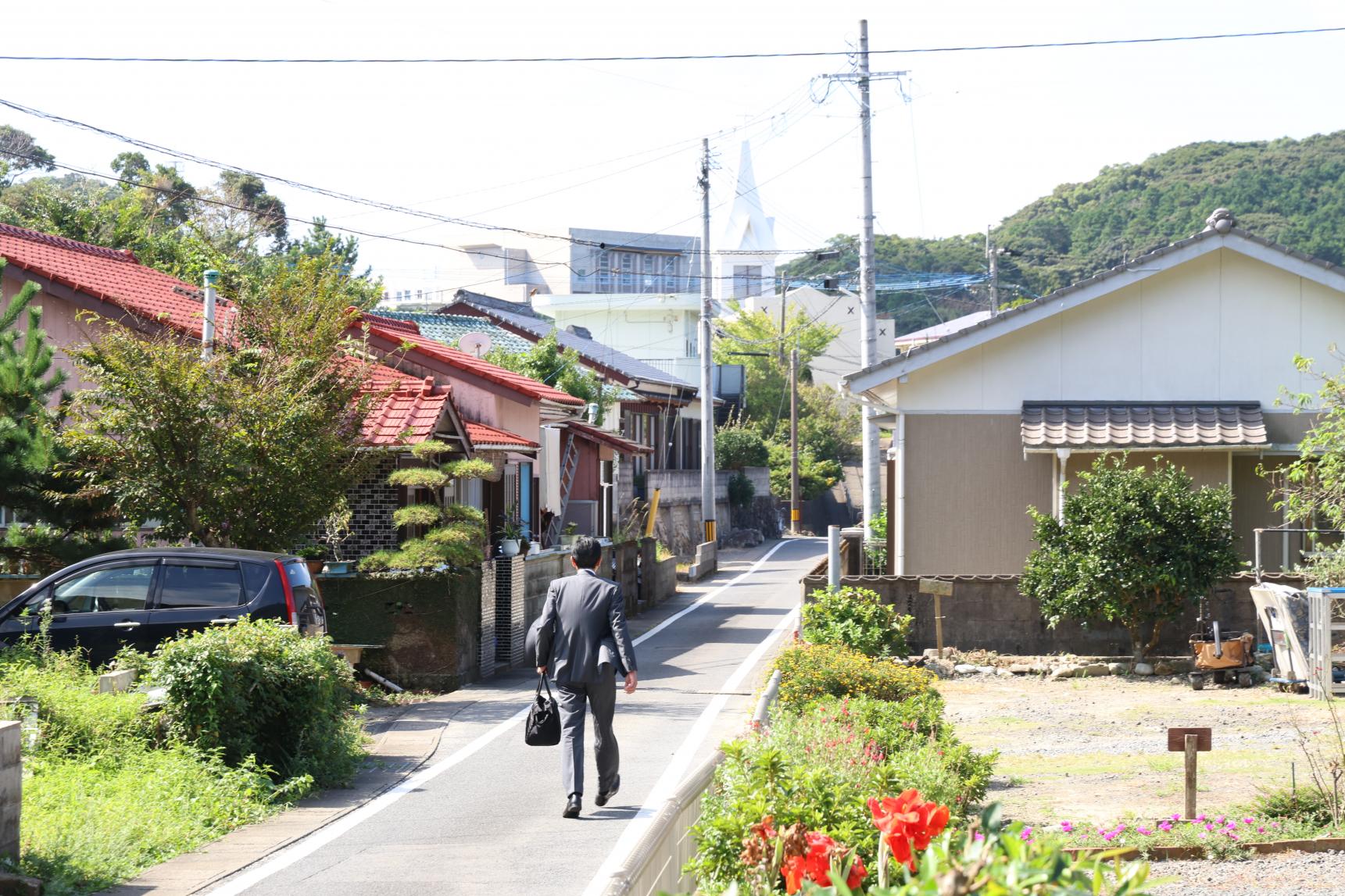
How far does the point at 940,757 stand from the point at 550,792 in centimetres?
321

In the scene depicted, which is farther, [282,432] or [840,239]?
[840,239]

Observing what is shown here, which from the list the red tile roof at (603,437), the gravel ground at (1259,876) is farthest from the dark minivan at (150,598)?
the red tile roof at (603,437)

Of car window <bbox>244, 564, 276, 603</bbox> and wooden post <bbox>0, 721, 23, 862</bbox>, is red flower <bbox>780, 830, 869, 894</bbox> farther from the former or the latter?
car window <bbox>244, 564, 276, 603</bbox>

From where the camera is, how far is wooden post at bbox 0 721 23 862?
717 centimetres

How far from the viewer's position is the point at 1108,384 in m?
19.8

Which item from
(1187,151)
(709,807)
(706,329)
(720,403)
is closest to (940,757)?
(709,807)

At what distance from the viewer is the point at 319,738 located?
35.1ft

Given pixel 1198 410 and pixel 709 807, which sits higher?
pixel 1198 410

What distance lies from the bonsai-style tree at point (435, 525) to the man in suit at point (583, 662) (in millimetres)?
7242

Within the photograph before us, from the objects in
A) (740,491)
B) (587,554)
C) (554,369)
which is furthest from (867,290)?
(740,491)

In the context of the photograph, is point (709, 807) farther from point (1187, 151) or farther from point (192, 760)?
point (1187, 151)

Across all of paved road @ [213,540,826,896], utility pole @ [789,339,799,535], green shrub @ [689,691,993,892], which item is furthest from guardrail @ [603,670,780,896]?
utility pole @ [789,339,799,535]

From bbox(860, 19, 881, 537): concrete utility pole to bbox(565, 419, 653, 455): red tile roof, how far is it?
6068 mm

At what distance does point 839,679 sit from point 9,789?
21.4 ft
